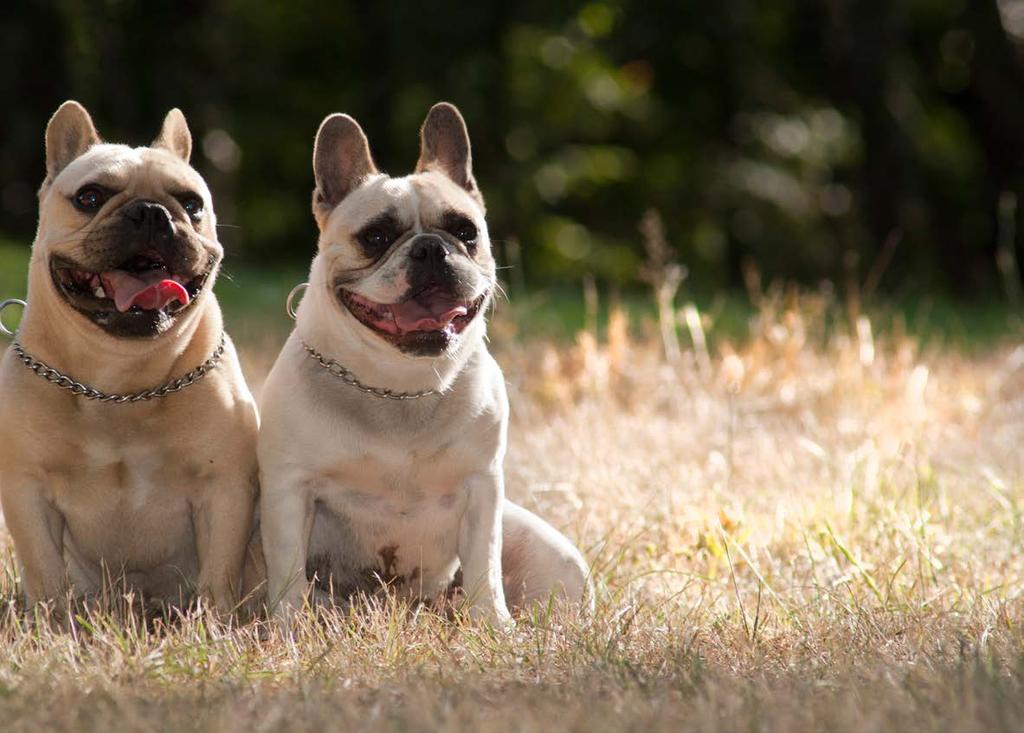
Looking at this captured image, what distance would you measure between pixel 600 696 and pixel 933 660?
83 cm

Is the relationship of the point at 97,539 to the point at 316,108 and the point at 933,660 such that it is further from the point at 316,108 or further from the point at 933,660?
the point at 316,108

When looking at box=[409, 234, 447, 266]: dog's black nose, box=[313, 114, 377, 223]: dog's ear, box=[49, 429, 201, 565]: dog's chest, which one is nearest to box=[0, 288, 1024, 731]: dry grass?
box=[49, 429, 201, 565]: dog's chest

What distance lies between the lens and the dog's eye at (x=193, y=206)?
3.84 m

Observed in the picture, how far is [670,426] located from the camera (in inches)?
237

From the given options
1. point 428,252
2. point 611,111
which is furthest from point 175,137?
point 611,111

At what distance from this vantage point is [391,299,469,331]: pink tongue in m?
3.67

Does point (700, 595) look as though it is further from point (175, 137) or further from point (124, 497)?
point (175, 137)

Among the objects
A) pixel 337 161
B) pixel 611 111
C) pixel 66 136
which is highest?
pixel 66 136

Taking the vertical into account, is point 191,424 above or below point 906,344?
above

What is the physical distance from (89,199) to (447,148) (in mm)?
1134

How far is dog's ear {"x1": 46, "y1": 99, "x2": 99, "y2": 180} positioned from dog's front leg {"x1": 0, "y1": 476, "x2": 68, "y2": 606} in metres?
0.93

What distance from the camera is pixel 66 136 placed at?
3936 mm

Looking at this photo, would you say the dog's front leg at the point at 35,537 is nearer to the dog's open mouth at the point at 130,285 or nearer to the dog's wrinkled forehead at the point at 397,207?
the dog's open mouth at the point at 130,285

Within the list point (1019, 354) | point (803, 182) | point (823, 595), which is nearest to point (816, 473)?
point (823, 595)
